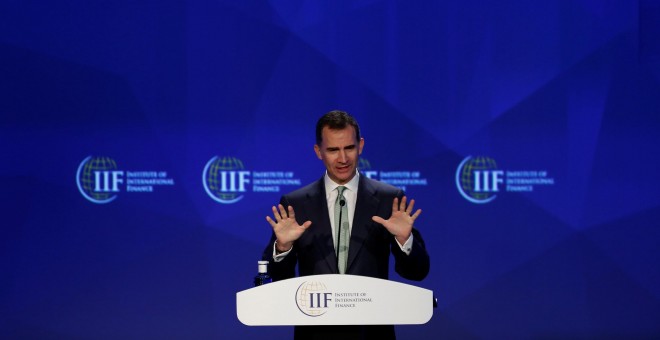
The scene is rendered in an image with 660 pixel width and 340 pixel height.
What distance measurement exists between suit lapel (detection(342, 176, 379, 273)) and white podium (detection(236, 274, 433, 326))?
369mm

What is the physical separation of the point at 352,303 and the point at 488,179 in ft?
11.1

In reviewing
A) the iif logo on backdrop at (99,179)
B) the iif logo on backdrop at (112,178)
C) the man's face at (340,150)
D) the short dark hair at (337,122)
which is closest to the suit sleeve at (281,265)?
the man's face at (340,150)

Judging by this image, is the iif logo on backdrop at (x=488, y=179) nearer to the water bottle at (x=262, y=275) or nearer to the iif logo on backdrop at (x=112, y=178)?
the iif logo on backdrop at (x=112, y=178)

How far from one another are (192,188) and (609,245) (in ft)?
10.6

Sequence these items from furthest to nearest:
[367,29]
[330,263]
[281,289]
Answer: [367,29] → [330,263] → [281,289]

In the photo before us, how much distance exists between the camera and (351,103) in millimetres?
5629

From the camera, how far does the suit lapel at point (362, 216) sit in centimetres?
288

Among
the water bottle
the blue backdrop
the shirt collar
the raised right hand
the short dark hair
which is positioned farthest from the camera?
the blue backdrop

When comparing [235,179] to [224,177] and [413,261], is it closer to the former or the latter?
[224,177]

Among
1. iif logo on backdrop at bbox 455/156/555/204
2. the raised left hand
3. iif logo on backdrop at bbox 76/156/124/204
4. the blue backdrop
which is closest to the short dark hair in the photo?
the raised left hand

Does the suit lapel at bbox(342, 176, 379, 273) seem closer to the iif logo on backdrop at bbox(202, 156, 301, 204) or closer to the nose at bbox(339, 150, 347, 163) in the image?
A: the nose at bbox(339, 150, 347, 163)

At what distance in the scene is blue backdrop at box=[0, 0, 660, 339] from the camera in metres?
5.64

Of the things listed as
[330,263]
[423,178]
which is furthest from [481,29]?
[330,263]

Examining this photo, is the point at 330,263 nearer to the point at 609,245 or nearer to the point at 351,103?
the point at 351,103
